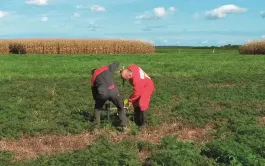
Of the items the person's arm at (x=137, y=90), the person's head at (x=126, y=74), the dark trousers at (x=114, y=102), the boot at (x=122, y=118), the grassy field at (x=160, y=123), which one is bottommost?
the grassy field at (x=160, y=123)

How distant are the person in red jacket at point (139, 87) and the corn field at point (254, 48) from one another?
47816mm

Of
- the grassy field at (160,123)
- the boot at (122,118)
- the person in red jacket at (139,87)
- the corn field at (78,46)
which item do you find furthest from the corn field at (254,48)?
the boot at (122,118)

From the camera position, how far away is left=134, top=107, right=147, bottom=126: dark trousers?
978 centimetres

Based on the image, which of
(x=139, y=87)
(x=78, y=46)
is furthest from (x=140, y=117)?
(x=78, y=46)

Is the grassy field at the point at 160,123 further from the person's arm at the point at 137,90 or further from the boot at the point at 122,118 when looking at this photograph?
the person's arm at the point at 137,90

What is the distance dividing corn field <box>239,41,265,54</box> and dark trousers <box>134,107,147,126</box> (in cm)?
4764

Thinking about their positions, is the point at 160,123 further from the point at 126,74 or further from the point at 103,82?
the point at 103,82

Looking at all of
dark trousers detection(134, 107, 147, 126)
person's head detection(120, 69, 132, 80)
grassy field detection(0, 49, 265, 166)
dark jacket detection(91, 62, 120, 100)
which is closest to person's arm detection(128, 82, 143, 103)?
person's head detection(120, 69, 132, 80)

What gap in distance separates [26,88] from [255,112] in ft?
30.2

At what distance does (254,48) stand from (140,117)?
48.7m

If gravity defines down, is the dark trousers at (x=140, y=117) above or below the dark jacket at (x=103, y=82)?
below

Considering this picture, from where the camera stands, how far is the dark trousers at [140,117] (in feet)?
32.1

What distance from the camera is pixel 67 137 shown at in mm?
9102

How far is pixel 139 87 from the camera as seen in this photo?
31.1ft
